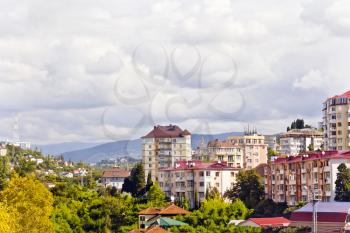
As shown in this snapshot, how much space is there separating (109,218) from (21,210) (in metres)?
15.9

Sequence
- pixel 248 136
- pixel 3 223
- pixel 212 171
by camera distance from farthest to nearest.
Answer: pixel 248 136 → pixel 212 171 → pixel 3 223

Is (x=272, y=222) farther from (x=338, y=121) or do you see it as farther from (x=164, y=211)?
(x=338, y=121)

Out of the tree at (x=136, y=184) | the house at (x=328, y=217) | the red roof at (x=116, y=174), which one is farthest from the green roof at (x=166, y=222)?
the red roof at (x=116, y=174)

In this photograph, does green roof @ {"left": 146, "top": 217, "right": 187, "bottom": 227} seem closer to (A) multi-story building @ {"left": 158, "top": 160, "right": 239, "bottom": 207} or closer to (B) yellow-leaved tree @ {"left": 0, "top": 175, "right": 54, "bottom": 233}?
(B) yellow-leaved tree @ {"left": 0, "top": 175, "right": 54, "bottom": 233}

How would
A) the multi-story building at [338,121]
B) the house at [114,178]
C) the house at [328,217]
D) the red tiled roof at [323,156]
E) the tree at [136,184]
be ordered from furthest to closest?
the house at [114,178], the multi-story building at [338,121], the tree at [136,184], the red tiled roof at [323,156], the house at [328,217]

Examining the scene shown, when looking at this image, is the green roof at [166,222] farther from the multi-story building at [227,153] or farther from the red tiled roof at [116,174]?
the red tiled roof at [116,174]

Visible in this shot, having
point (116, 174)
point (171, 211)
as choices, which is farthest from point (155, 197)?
point (116, 174)

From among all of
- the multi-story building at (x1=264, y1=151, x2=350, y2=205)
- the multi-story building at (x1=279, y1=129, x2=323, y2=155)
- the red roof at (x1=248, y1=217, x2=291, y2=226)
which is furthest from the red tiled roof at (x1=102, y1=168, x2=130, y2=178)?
the red roof at (x1=248, y1=217, x2=291, y2=226)

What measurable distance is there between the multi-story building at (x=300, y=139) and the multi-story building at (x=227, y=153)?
18.8 meters

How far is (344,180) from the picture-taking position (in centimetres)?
5759

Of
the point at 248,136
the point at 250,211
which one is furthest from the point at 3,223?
the point at 248,136

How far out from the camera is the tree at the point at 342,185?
187 feet

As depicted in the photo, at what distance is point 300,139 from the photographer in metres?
128

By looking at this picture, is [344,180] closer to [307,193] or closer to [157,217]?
[307,193]
